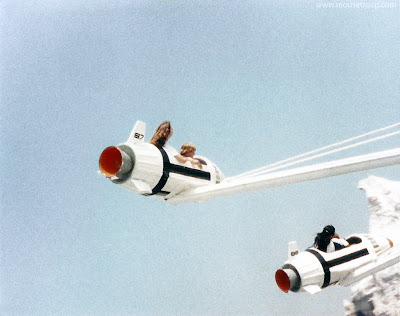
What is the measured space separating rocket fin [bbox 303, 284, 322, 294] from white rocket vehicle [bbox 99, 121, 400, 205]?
9.16 ft

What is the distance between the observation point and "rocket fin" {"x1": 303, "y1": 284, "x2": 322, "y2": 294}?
623 cm

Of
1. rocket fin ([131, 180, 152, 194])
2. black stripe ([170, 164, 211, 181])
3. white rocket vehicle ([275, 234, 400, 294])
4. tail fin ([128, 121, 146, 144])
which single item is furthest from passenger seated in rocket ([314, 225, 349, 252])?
tail fin ([128, 121, 146, 144])

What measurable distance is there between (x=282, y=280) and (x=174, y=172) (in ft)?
10.6

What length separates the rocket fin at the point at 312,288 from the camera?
6227 millimetres

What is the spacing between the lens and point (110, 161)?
12.4ft

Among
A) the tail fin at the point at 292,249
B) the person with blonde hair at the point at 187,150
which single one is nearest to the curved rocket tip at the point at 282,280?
the tail fin at the point at 292,249

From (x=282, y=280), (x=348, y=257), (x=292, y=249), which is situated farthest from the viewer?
(x=348, y=257)

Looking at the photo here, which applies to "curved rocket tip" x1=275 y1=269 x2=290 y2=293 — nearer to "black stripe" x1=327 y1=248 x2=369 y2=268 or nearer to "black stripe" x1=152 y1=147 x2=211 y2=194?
"black stripe" x1=327 y1=248 x2=369 y2=268

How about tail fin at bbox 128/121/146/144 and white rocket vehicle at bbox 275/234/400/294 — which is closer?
tail fin at bbox 128/121/146/144

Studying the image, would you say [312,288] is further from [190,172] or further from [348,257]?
[190,172]

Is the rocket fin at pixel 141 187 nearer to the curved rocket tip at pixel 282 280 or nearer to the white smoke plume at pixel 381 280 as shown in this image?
the curved rocket tip at pixel 282 280

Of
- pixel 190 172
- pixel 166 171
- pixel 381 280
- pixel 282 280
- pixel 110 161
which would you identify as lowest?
pixel 282 280

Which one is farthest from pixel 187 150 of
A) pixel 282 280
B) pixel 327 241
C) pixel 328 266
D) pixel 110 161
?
pixel 327 241

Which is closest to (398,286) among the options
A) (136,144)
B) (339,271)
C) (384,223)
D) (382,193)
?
(384,223)
